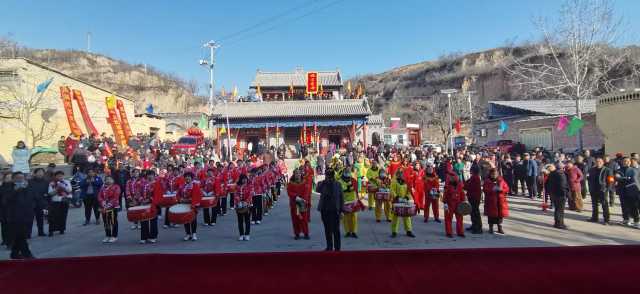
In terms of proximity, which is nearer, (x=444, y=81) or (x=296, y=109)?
(x=296, y=109)

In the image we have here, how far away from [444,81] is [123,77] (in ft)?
235

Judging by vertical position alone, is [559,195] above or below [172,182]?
below

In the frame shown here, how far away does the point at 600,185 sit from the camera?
28.1 ft

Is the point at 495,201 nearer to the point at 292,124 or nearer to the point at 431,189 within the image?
the point at 431,189

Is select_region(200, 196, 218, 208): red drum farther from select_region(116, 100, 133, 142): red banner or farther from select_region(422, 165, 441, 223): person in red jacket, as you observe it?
select_region(116, 100, 133, 142): red banner

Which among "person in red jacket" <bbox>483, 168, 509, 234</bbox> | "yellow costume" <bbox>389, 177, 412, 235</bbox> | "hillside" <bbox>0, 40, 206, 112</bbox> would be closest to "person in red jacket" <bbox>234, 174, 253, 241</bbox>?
"yellow costume" <bbox>389, 177, 412, 235</bbox>

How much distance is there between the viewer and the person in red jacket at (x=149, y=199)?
768cm

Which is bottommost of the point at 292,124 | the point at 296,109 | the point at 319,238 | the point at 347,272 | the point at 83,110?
the point at 319,238

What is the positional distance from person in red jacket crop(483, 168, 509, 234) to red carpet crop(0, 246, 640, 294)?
5.90 m

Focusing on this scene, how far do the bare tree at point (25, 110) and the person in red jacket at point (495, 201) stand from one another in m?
25.4

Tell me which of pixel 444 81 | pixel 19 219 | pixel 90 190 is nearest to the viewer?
pixel 19 219

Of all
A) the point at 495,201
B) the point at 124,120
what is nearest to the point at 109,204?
the point at 495,201

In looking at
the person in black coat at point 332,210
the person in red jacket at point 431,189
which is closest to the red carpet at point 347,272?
the person in black coat at point 332,210

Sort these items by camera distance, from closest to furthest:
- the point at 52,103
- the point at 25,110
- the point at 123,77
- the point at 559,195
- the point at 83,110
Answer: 1. the point at 559,195
2. the point at 25,110
3. the point at 52,103
4. the point at 83,110
5. the point at 123,77
